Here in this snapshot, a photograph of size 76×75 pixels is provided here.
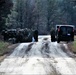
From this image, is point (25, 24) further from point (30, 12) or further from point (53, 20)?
point (53, 20)

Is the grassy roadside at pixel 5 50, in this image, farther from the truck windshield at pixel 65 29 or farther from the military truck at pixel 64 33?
the truck windshield at pixel 65 29

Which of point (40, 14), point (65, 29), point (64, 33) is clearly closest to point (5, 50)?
point (65, 29)

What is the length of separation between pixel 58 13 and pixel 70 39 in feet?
218

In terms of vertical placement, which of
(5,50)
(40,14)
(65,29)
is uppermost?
(65,29)

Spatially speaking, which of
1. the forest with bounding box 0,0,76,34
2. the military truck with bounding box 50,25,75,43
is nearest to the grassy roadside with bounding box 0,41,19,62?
the military truck with bounding box 50,25,75,43

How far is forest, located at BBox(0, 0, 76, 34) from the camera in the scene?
80606 mm

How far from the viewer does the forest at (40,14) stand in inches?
3173

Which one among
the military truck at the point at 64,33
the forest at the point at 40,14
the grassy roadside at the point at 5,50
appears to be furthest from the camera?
the forest at the point at 40,14

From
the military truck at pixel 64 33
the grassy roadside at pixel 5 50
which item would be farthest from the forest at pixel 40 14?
Result: the grassy roadside at pixel 5 50

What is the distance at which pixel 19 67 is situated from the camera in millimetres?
12961

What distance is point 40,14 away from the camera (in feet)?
310

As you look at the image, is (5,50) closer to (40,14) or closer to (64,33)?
(64,33)

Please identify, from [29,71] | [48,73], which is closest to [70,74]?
[48,73]

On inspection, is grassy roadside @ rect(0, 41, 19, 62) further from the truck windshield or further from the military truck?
the truck windshield
